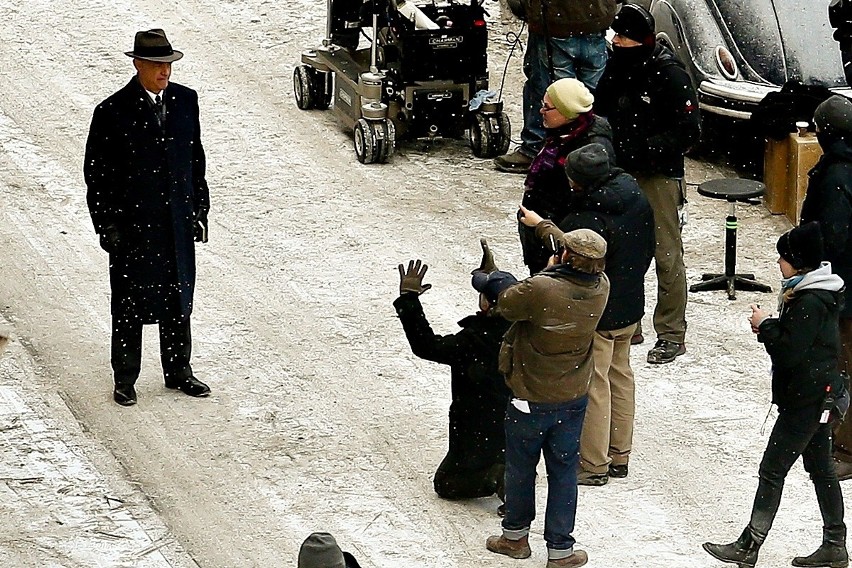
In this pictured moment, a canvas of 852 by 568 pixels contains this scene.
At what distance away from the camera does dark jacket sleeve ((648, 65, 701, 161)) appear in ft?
29.6

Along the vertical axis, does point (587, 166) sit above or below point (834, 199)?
above

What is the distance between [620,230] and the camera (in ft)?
25.2

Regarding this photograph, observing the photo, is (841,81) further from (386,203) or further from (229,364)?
(229,364)

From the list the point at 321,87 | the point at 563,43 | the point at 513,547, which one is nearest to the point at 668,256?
the point at 513,547

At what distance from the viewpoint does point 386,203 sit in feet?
38.1

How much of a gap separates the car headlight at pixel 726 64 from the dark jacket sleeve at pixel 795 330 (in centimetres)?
542

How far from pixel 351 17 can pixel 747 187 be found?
153 inches

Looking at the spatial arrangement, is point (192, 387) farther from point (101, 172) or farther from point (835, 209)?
point (835, 209)

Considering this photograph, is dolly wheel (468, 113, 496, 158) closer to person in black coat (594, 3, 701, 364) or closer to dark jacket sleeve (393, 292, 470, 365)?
person in black coat (594, 3, 701, 364)

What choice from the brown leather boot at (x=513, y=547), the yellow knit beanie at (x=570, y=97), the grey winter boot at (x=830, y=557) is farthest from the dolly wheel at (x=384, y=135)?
the grey winter boot at (x=830, y=557)

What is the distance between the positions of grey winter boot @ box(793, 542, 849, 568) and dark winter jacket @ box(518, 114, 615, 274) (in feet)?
6.57

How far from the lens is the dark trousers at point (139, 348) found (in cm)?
874

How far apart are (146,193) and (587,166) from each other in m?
2.46

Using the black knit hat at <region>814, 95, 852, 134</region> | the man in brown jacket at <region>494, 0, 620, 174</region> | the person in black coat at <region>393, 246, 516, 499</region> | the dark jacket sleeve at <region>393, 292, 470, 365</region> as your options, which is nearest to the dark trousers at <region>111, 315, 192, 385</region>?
the person in black coat at <region>393, 246, 516, 499</region>
